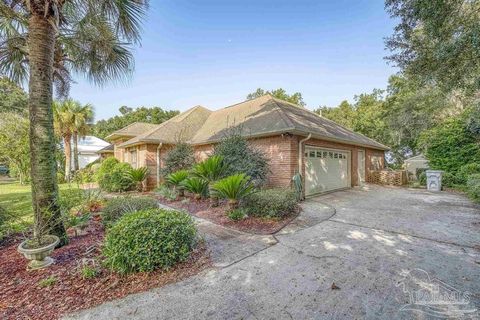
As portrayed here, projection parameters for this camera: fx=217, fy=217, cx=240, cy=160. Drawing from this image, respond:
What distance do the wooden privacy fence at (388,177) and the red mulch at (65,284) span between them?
15561mm

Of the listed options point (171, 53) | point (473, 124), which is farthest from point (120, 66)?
point (473, 124)

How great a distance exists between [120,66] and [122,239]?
4.99 meters

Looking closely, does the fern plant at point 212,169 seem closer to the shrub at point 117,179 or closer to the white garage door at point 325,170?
the white garage door at point 325,170

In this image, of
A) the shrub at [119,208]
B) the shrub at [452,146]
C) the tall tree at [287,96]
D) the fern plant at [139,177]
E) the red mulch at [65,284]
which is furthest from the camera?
the tall tree at [287,96]

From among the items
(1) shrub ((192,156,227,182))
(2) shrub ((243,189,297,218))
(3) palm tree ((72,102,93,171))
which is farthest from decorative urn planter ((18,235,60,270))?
(3) palm tree ((72,102,93,171))

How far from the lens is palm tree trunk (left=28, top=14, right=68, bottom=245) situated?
13.6ft

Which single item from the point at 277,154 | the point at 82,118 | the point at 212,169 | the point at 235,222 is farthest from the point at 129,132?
the point at 235,222

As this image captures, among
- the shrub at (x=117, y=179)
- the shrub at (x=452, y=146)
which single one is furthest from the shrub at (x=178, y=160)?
the shrub at (x=452, y=146)

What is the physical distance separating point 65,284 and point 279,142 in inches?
306

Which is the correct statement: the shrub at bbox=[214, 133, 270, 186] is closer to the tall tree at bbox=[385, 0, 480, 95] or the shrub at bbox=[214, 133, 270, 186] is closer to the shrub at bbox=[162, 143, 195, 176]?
the shrub at bbox=[162, 143, 195, 176]

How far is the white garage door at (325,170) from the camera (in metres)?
10.0

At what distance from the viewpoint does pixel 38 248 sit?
3.59 m

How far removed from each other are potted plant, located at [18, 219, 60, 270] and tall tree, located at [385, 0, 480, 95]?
8.88 metres

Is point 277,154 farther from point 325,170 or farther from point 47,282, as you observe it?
point 47,282
